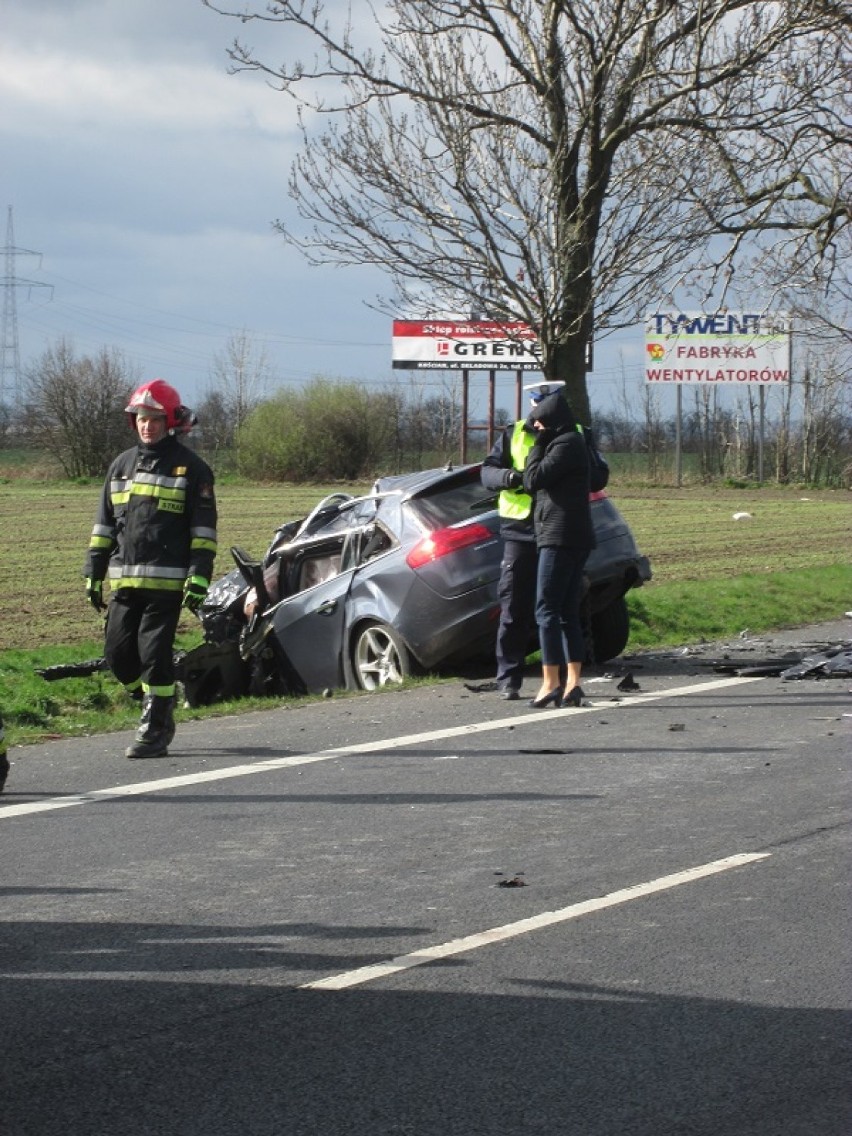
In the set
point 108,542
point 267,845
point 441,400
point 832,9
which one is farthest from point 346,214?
point 441,400

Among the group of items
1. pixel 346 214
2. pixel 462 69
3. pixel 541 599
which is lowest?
pixel 541 599

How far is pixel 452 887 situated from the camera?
5.91 meters

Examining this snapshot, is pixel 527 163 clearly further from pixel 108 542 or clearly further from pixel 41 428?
pixel 41 428

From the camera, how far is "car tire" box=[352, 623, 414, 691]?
1170cm

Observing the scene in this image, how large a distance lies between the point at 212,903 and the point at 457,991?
1.29 metres

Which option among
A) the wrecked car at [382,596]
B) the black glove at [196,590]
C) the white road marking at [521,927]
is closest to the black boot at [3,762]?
the black glove at [196,590]

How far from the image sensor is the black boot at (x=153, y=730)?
8.84m

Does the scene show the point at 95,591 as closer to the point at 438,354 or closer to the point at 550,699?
the point at 550,699

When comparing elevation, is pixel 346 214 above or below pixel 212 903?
above

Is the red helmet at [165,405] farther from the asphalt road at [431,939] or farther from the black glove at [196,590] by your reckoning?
the asphalt road at [431,939]

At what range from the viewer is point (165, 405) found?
351 inches

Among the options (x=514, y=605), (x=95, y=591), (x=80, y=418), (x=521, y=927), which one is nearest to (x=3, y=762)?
(x=95, y=591)

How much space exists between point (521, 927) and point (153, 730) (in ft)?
12.9

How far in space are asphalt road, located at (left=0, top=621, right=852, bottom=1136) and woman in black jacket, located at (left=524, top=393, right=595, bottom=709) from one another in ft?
4.49
